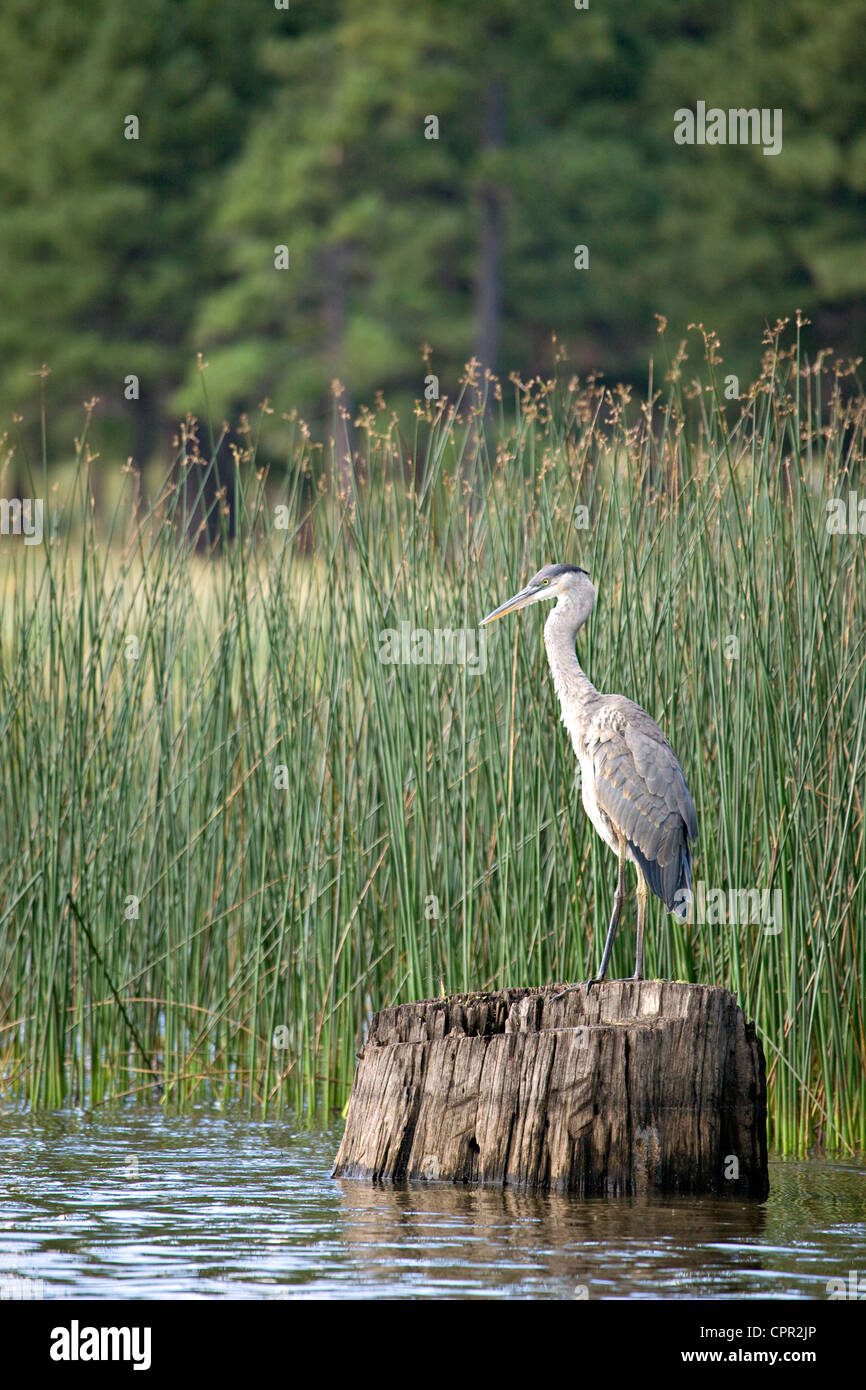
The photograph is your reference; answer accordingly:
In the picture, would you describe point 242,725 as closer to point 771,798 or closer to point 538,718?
point 538,718

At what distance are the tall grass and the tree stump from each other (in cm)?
71

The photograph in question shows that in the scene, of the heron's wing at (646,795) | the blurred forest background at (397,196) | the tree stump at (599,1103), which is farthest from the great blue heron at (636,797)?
the blurred forest background at (397,196)

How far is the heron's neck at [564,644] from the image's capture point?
192 inches

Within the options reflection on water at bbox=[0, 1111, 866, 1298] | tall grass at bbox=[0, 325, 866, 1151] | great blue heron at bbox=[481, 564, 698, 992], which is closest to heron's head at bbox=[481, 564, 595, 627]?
great blue heron at bbox=[481, 564, 698, 992]

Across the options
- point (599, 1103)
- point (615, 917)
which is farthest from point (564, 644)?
point (599, 1103)

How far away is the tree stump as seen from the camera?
4121 millimetres

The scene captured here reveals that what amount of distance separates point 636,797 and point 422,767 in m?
0.80

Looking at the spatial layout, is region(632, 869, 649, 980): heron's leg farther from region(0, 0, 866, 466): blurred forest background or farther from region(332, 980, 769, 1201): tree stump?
region(0, 0, 866, 466): blurred forest background

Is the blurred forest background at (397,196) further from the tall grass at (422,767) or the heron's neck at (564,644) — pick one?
the heron's neck at (564,644)

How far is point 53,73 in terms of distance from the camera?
24250mm

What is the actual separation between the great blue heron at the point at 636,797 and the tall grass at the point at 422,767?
31 cm

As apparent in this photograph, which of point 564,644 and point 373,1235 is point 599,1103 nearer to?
point 373,1235

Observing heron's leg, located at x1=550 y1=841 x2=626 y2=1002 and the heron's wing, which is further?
the heron's wing
